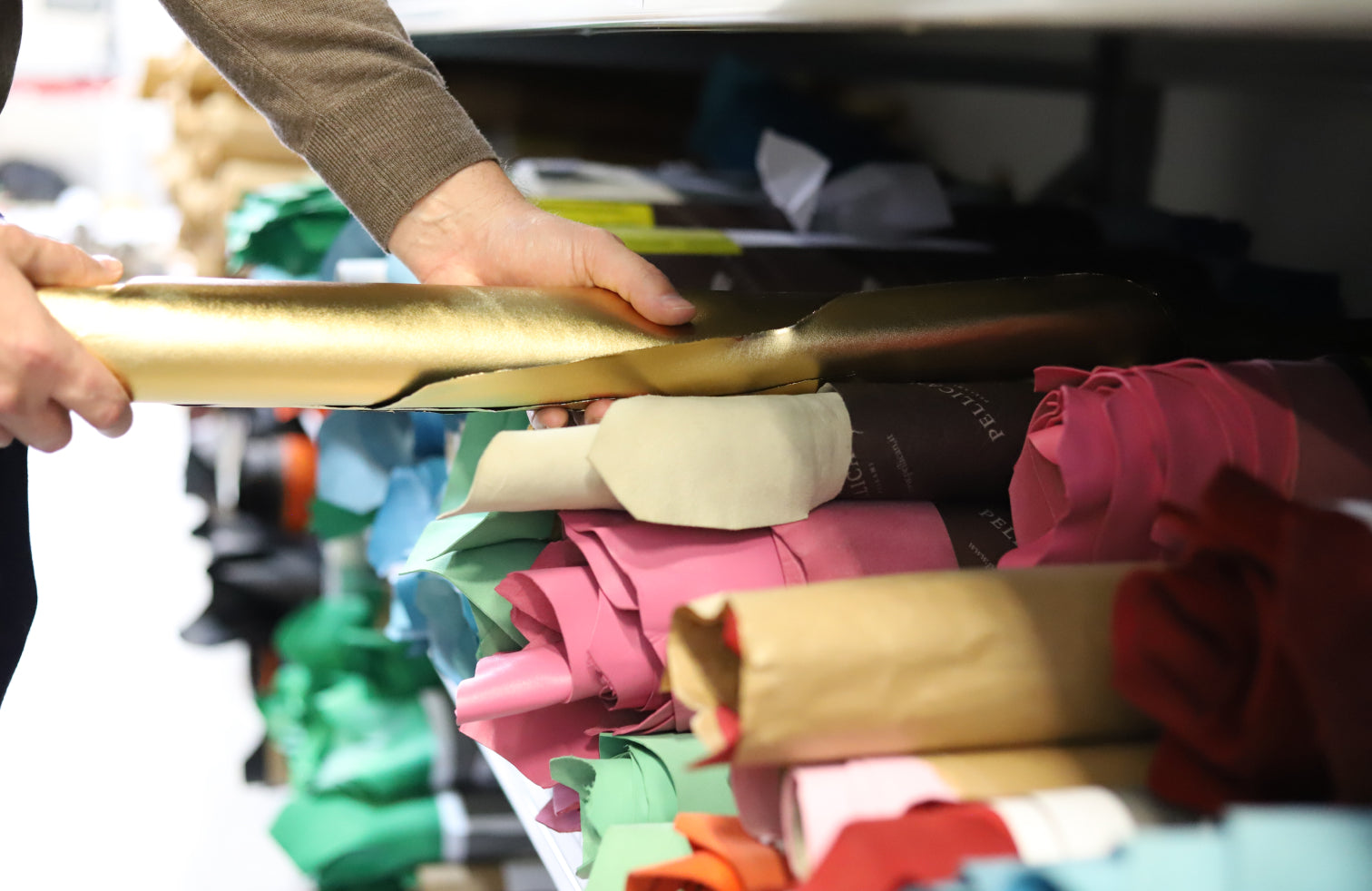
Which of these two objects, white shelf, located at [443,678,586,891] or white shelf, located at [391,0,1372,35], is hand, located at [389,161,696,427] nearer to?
white shelf, located at [391,0,1372,35]

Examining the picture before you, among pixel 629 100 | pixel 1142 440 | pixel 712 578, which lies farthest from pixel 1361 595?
pixel 629 100

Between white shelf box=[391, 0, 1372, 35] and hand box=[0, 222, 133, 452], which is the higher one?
white shelf box=[391, 0, 1372, 35]

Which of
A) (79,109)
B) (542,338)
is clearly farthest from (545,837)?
(79,109)

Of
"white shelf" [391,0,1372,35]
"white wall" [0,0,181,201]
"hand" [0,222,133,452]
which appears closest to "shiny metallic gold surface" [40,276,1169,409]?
"hand" [0,222,133,452]

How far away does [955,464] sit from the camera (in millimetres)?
454

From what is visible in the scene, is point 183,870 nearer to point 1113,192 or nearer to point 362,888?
point 362,888

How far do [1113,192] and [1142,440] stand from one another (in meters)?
0.52

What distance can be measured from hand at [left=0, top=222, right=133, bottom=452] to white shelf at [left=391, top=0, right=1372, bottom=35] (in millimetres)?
309

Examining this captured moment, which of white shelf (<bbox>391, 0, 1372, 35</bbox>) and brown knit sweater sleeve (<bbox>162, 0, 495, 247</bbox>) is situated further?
brown knit sweater sleeve (<bbox>162, 0, 495, 247</bbox>)

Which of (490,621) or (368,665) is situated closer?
(490,621)

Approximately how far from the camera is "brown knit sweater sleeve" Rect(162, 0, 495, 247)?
671mm

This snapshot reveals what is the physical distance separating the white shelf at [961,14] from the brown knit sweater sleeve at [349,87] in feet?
0.38

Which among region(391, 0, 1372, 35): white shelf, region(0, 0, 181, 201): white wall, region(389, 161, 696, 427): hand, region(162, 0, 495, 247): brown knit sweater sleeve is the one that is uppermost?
region(391, 0, 1372, 35): white shelf

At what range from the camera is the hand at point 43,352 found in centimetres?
43
